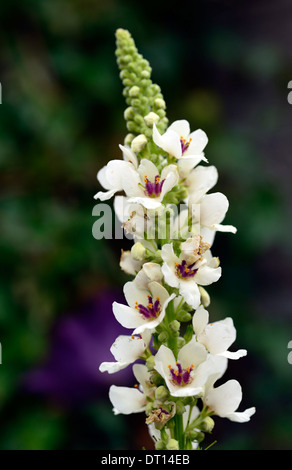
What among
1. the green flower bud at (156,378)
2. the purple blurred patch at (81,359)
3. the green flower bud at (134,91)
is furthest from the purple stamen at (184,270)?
the purple blurred patch at (81,359)

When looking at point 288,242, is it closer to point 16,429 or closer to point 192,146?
point 16,429

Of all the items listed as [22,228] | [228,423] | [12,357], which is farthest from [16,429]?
[228,423]

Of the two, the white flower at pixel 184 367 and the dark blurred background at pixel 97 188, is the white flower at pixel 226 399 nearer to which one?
the white flower at pixel 184 367

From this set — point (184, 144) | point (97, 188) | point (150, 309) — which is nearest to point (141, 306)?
point (150, 309)

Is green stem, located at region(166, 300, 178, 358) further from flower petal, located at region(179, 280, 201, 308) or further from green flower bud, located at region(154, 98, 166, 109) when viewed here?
green flower bud, located at region(154, 98, 166, 109)

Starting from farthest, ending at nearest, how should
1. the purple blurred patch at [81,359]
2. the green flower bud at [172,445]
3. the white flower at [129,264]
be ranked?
the purple blurred patch at [81,359], the white flower at [129,264], the green flower bud at [172,445]

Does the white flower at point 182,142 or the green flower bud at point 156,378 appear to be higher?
the white flower at point 182,142

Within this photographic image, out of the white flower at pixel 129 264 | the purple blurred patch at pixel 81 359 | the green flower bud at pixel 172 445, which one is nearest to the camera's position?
the green flower bud at pixel 172 445
